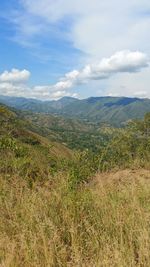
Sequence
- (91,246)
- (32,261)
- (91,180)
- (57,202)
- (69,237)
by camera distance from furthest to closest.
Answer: (91,180), (57,202), (69,237), (91,246), (32,261)

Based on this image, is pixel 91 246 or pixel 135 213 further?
pixel 135 213

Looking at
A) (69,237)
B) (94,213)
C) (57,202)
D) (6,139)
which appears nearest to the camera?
(69,237)

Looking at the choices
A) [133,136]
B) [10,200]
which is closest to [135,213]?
[10,200]

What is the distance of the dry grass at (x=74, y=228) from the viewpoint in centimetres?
352

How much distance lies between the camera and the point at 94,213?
460 centimetres

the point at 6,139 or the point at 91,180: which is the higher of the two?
the point at 6,139

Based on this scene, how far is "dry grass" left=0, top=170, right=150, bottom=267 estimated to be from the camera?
3523 millimetres

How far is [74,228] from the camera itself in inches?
160

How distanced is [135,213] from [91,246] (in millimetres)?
785

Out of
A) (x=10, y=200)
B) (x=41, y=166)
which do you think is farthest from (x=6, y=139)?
(x=10, y=200)

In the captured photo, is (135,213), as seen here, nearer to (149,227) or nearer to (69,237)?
(149,227)

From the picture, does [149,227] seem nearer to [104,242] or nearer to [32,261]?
[104,242]

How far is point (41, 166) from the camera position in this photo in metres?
8.64

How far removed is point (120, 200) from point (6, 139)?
758 centimetres
